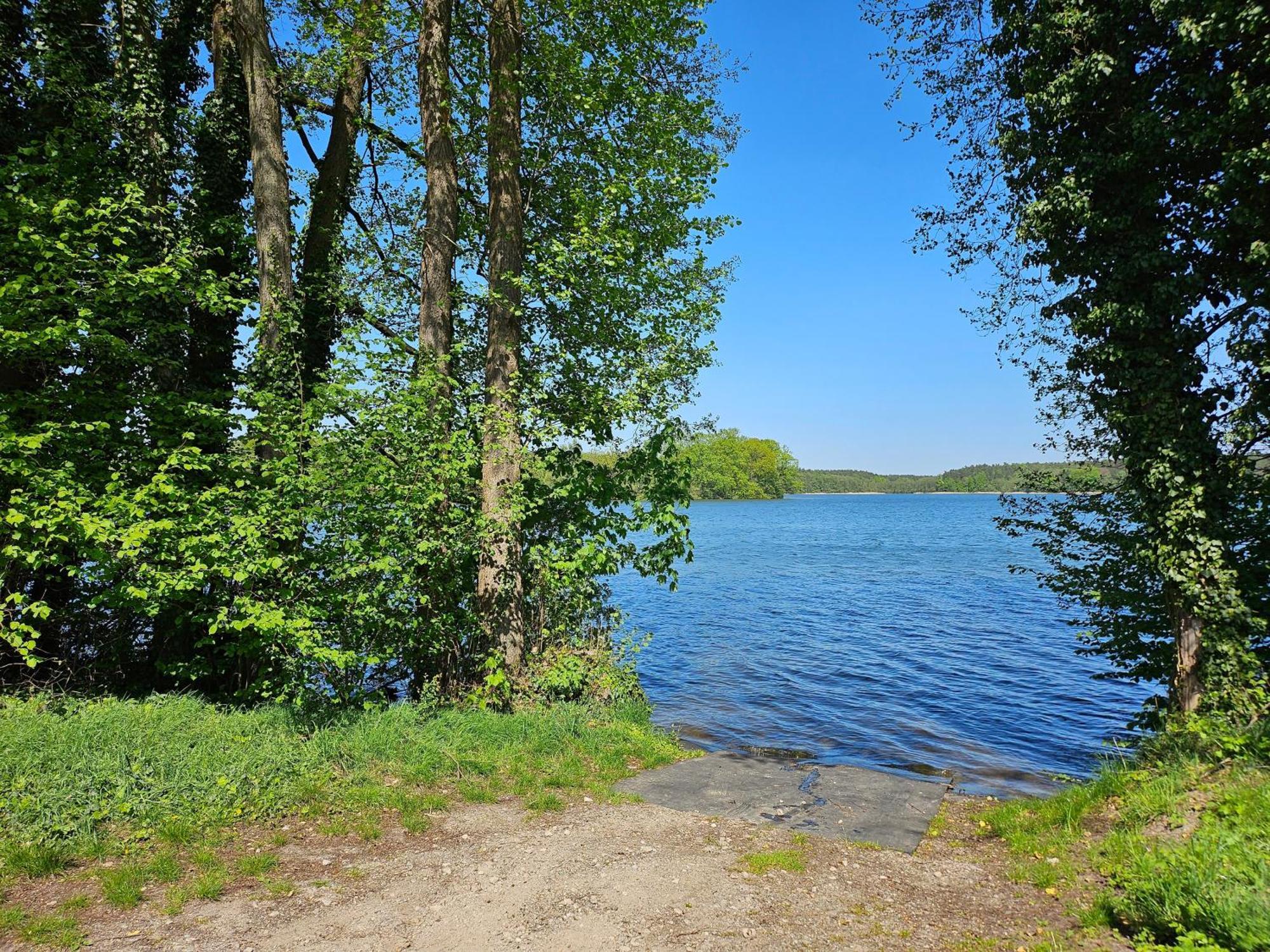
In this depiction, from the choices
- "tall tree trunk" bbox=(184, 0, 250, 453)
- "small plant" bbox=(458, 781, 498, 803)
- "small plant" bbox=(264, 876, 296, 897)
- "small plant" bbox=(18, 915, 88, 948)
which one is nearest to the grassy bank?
"small plant" bbox=(458, 781, 498, 803)

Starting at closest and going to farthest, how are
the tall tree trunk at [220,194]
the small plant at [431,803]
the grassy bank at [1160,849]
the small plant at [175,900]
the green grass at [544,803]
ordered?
the grassy bank at [1160,849] → the small plant at [175,900] → the small plant at [431,803] → the green grass at [544,803] → the tall tree trunk at [220,194]

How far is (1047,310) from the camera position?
29.5 feet

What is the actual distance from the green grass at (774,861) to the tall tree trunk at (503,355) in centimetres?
448

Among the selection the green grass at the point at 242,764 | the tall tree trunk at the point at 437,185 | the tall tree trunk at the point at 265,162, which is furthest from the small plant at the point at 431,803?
the tall tree trunk at the point at 265,162

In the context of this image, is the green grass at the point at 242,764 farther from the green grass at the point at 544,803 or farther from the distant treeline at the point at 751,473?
the distant treeline at the point at 751,473

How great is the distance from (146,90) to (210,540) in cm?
739

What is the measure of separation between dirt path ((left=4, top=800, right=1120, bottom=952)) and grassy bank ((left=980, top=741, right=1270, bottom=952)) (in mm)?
327

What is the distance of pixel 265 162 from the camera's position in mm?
9680

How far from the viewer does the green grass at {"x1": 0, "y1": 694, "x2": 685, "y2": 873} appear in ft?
17.2

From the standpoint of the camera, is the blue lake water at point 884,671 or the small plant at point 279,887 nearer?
the small plant at point 279,887

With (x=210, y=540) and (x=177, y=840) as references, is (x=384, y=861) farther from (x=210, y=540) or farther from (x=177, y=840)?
(x=210, y=540)

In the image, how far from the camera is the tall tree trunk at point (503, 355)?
346 inches

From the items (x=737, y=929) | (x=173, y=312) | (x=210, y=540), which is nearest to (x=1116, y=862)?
(x=737, y=929)

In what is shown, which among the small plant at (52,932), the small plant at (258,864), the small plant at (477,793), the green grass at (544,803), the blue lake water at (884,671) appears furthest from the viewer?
the blue lake water at (884,671)
